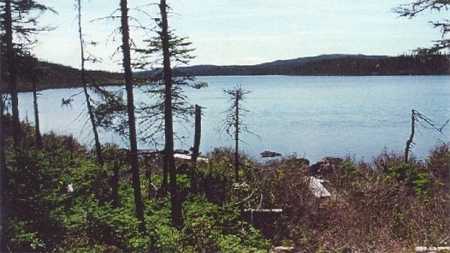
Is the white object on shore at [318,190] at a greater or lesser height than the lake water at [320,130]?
greater

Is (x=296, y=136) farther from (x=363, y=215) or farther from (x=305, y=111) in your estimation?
(x=363, y=215)

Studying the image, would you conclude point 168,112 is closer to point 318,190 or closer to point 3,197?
point 318,190

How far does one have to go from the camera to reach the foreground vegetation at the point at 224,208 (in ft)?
40.7

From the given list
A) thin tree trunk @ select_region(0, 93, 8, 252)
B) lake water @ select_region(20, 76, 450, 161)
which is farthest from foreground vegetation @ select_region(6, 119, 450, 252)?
lake water @ select_region(20, 76, 450, 161)

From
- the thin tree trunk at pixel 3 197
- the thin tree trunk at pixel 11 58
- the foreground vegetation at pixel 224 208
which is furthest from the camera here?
the thin tree trunk at pixel 11 58

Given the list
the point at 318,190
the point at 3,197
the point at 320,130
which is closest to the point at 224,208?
the point at 318,190

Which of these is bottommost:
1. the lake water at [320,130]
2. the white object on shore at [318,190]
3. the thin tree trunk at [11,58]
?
the lake water at [320,130]

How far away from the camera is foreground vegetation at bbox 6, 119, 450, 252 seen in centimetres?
1239

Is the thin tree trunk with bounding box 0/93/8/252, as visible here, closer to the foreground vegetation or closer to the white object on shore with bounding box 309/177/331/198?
the foreground vegetation

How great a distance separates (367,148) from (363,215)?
92.4 ft

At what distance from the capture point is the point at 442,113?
219ft

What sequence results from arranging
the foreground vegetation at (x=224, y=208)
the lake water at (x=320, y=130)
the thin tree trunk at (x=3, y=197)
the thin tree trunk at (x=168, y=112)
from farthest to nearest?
the lake water at (x=320, y=130) → the thin tree trunk at (x=168, y=112) → the foreground vegetation at (x=224, y=208) → the thin tree trunk at (x=3, y=197)

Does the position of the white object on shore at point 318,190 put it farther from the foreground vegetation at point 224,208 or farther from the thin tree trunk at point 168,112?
the thin tree trunk at point 168,112

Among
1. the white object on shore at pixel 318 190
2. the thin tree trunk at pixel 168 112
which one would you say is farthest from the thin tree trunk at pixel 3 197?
the white object on shore at pixel 318 190
